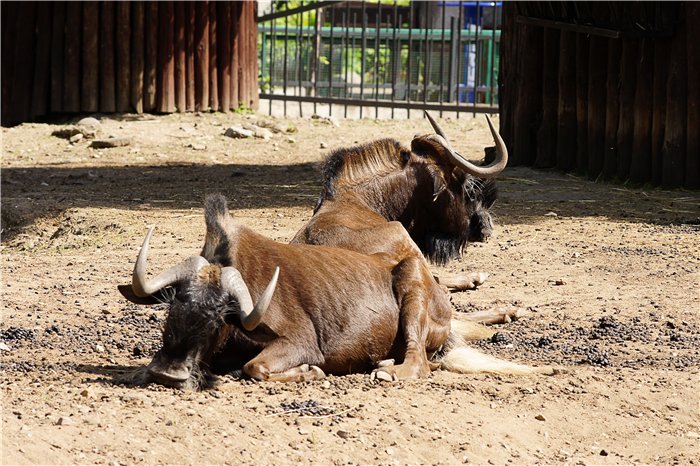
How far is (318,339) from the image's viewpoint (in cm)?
600

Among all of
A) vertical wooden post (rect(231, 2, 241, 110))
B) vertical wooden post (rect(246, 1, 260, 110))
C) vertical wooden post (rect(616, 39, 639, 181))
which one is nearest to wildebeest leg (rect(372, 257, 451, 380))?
vertical wooden post (rect(616, 39, 639, 181))

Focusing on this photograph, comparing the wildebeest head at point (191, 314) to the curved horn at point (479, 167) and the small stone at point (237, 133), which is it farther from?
the small stone at point (237, 133)

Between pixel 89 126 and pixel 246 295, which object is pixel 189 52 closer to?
pixel 89 126

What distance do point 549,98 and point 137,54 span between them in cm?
698

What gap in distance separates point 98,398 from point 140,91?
43.0 ft

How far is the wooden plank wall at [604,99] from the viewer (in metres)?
12.2

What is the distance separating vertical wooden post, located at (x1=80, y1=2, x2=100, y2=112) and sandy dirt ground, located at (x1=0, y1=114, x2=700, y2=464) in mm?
3658

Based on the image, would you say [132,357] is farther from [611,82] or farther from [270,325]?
[611,82]

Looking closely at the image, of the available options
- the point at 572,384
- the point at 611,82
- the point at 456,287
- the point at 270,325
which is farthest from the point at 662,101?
the point at 270,325

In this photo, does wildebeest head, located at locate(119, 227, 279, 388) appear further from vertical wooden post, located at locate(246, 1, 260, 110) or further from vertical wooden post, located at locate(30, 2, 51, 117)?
vertical wooden post, located at locate(246, 1, 260, 110)

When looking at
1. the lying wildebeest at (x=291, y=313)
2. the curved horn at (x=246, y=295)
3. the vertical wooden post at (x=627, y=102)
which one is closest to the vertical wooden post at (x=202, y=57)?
the vertical wooden post at (x=627, y=102)

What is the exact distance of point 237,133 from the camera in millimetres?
16781

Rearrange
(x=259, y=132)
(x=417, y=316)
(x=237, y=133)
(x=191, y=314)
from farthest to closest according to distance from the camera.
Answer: (x=259, y=132), (x=237, y=133), (x=417, y=316), (x=191, y=314)

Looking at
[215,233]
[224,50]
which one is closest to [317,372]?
[215,233]
